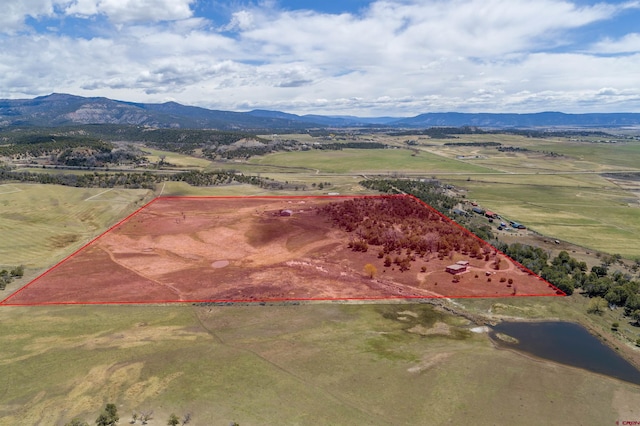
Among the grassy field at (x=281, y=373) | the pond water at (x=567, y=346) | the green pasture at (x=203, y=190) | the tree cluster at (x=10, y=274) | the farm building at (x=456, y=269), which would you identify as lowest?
the pond water at (x=567, y=346)

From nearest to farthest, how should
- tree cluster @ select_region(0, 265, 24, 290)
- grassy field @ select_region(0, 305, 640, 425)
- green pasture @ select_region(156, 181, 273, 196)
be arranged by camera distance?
grassy field @ select_region(0, 305, 640, 425) → tree cluster @ select_region(0, 265, 24, 290) → green pasture @ select_region(156, 181, 273, 196)

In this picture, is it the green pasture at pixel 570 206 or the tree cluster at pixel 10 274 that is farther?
the green pasture at pixel 570 206

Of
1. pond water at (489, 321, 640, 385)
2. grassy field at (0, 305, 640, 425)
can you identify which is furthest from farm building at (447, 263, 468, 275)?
pond water at (489, 321, 640, 385)

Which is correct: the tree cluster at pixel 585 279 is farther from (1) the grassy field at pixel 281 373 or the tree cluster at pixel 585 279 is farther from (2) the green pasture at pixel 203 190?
(2) the green pasture at pixel 203 190

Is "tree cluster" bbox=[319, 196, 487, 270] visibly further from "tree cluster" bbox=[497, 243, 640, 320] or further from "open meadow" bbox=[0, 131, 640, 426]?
"open meadow" bbox=[0, 131, 640, 426]

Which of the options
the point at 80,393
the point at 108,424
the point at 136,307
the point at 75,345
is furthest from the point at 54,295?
the point at 108,424

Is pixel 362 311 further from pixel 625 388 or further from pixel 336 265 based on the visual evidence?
pixel 625 388

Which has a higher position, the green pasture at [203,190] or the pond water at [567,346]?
the green pasture at [203,190]

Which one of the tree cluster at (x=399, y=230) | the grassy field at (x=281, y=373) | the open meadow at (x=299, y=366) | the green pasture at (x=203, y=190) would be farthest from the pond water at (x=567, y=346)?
the green pasture at (x=203, y=190)

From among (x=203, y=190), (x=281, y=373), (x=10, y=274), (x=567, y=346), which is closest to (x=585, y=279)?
(x=567, y=346)
